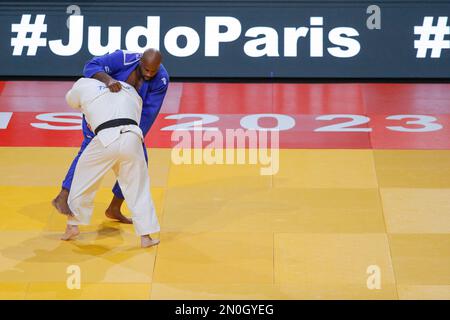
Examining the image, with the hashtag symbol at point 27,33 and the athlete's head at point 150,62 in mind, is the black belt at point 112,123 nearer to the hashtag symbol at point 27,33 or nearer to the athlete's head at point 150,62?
the athlete's head at point 150,62

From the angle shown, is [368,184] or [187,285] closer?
[187,285]

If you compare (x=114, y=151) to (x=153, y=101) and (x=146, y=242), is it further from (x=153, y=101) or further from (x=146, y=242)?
(x=146, y=242)

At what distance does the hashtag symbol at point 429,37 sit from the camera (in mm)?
11633

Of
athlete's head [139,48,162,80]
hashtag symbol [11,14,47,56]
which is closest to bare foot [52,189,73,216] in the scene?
athlete's head [139,48,162,80]

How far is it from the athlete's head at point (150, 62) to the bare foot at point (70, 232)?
1348mm

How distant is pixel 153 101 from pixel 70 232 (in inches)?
48.8

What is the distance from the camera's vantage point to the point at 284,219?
8.30 meters

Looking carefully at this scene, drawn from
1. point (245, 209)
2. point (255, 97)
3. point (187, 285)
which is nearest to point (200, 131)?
point (255, 97)

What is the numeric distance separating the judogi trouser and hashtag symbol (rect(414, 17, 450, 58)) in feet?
17.3

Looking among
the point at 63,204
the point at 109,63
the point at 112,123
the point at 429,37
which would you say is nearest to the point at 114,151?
the point at 112,123

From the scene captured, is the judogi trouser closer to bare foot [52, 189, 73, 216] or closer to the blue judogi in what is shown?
bare foot [52, 189, 73, 216]

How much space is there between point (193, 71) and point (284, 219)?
396 cm

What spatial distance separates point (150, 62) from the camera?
7.50 metres
